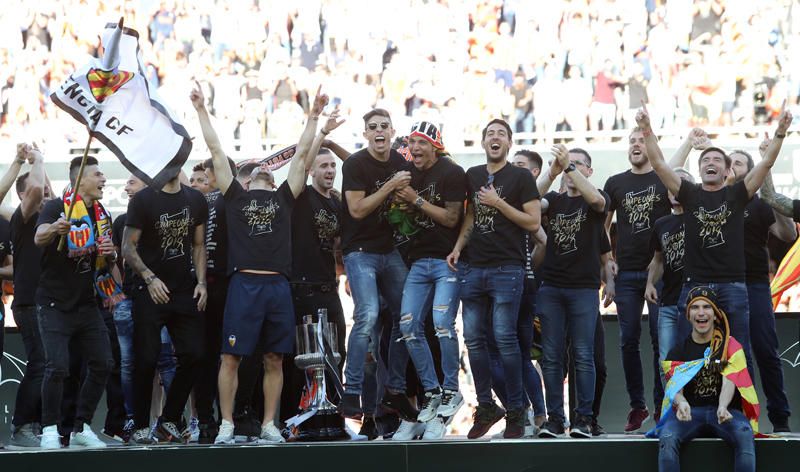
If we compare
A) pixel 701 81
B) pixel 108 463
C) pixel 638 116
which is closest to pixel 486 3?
pixel 701 81

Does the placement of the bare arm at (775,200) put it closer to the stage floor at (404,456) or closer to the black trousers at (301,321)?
the stage floor at (404,456)

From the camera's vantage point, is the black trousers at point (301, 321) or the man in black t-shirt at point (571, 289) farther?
the black trousers at point (301, 321)

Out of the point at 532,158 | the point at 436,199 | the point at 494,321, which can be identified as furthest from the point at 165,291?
the point at 532,158

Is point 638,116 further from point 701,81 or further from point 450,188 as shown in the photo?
point 701,81

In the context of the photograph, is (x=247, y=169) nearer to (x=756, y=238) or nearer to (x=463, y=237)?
(x=463, y=237)

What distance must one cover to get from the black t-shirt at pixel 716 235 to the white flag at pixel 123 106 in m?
3.32

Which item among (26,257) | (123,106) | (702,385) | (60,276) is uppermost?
(123,106)

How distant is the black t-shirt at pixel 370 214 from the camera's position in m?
7.38

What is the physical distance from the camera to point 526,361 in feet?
24.8

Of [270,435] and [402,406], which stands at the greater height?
[402,406]

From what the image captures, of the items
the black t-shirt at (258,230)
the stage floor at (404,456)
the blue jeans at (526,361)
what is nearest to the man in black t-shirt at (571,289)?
the blue jeans at (526,361)

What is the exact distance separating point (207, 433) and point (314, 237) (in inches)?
57.4

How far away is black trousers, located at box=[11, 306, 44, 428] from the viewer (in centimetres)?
766

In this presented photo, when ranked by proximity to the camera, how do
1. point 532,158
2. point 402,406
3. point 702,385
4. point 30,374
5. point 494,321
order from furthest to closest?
point 532,158, point 30,374, point 402,406, point 494,321, point 702,385
